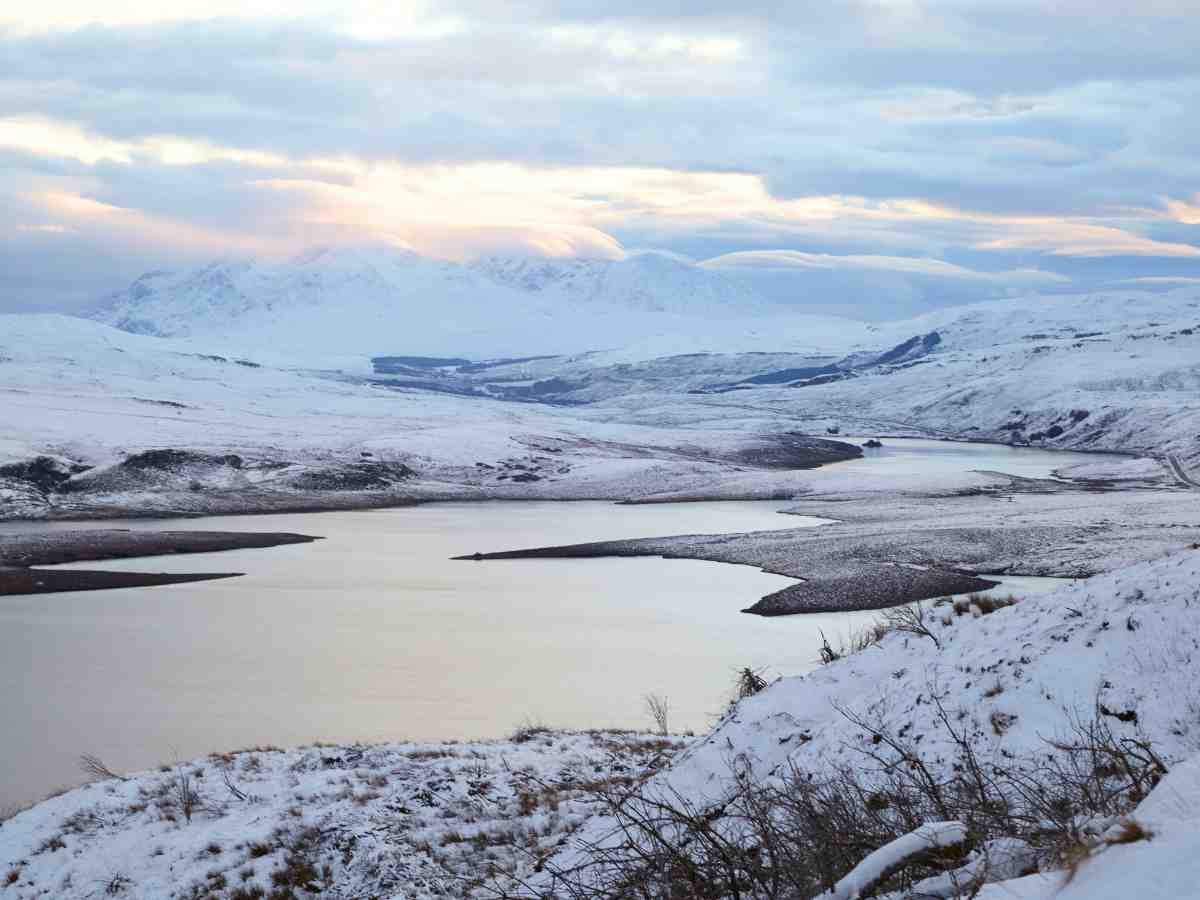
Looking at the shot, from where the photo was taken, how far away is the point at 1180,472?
74.1 metres

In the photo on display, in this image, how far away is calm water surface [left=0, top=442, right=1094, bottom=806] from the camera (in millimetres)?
23219

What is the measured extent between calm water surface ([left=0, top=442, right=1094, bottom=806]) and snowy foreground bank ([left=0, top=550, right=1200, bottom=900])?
24.9 ft

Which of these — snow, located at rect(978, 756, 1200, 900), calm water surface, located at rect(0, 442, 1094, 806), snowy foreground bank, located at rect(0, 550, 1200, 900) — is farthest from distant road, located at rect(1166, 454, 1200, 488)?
snow, located at rect(978, 756, 1200, 900)

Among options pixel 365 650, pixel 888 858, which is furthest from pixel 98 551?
pixel 888 858

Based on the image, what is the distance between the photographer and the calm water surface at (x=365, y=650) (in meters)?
23.2

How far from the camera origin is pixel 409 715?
24.3 m

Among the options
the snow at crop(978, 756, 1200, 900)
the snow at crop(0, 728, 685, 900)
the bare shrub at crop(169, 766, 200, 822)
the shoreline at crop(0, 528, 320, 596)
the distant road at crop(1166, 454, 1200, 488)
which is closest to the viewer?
the snow at crop(978, 756, 1200, 900)

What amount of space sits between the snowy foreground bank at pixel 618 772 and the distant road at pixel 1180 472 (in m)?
61.4

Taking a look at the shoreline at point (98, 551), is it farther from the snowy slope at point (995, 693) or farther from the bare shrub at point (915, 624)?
the snowy slope at point (995, 693)

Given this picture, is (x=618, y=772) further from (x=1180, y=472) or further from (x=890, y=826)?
(x=1180, y=472)

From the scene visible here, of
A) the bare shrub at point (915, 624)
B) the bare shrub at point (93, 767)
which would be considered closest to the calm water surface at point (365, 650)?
the bare shrub at point (93, 767)

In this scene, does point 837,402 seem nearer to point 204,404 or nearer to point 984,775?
point 204,404

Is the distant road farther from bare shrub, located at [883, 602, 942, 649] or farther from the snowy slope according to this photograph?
the snowy slope

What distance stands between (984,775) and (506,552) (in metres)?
39.3
